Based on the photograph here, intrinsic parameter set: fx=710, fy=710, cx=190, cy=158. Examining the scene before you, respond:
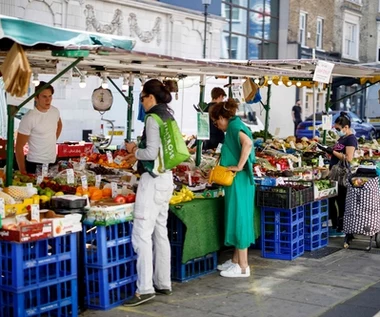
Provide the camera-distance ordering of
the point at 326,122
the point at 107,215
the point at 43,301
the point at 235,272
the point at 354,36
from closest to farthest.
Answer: the point at 43,301
the point at 107,215
the point at 235,272
the point at 326,122
the point at 354,36

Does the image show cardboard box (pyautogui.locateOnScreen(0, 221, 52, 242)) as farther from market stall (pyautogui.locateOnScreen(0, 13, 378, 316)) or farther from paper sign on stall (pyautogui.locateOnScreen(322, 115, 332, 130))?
paper sign on stall (pyautogui.locateOnScreen(322, 115, 332, 130))

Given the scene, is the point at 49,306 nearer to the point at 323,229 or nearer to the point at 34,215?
the point at 34,215

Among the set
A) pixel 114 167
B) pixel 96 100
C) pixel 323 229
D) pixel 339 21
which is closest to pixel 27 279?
pixel 114 167

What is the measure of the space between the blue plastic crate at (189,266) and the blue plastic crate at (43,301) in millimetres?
1607

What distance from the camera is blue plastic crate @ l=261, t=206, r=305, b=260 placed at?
8359mm

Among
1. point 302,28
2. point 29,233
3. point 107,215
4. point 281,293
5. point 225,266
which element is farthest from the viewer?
point 302,28

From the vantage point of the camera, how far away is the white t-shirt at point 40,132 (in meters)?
7.87

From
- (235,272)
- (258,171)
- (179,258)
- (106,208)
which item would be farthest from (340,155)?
(106,208)

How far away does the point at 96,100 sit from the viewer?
11.5 meters

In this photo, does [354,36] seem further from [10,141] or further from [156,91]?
[10,141]

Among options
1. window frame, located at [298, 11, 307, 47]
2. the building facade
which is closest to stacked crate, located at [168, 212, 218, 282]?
the building facade

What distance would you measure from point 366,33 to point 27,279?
127 ft

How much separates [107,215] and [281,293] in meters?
2.02

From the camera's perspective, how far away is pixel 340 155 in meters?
9.77
